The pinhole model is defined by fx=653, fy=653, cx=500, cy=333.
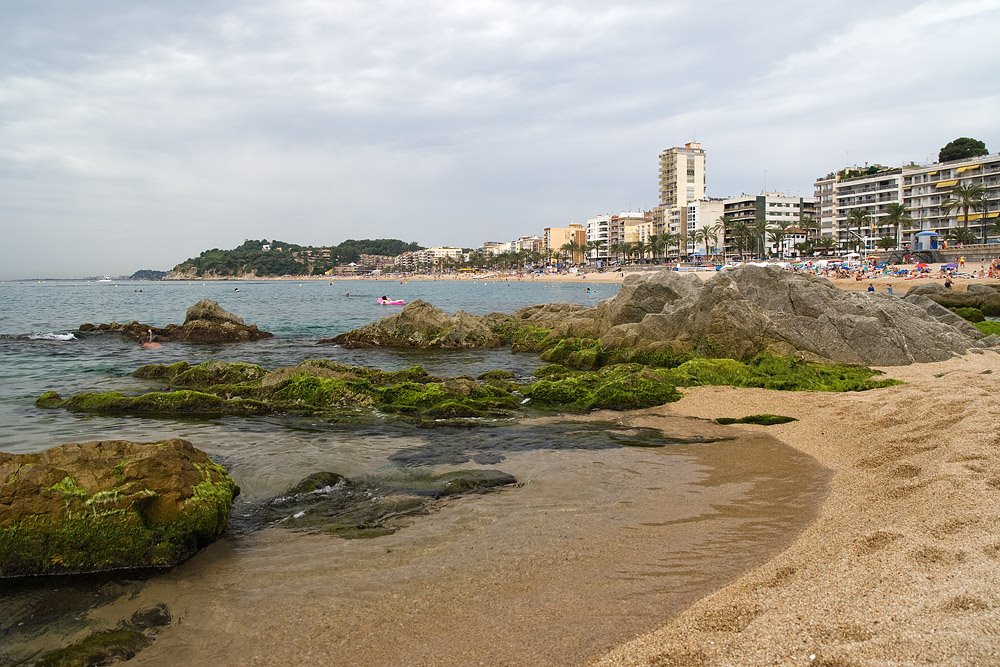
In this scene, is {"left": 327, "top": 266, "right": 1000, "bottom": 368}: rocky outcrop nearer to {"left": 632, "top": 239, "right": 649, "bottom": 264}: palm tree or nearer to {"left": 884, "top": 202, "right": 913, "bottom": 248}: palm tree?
{"left": 884, "top": 202, "right": 913, "bottom": 248}: palm tree

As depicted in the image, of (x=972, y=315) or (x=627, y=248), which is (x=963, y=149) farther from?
(x=972, y=315)

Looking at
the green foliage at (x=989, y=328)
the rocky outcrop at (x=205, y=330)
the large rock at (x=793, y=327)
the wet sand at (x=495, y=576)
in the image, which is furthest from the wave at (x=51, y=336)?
the green foliage at (x=989, y=328)

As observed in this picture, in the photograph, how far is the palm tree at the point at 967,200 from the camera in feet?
278

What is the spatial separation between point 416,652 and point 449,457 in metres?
5.32

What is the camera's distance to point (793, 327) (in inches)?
663

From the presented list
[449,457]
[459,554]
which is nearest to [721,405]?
[449,457]

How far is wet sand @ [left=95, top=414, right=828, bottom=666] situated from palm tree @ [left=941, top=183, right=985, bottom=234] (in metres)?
97.1

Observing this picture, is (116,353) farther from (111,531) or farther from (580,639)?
(580,639)

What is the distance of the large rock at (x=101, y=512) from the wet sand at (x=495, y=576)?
1.23 ft

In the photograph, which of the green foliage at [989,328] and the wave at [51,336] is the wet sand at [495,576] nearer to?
the green foliage at [989,328]

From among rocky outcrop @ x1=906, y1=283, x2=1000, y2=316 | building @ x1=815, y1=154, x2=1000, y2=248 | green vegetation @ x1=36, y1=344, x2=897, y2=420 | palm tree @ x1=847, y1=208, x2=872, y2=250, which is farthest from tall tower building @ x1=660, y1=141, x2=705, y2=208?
green vegetation @ x1=36, y1=344, x2=897, y2=420

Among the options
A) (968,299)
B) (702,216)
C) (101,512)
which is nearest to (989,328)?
(968,299)

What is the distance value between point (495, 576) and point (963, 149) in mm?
128018

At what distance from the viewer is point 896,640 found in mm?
3713
